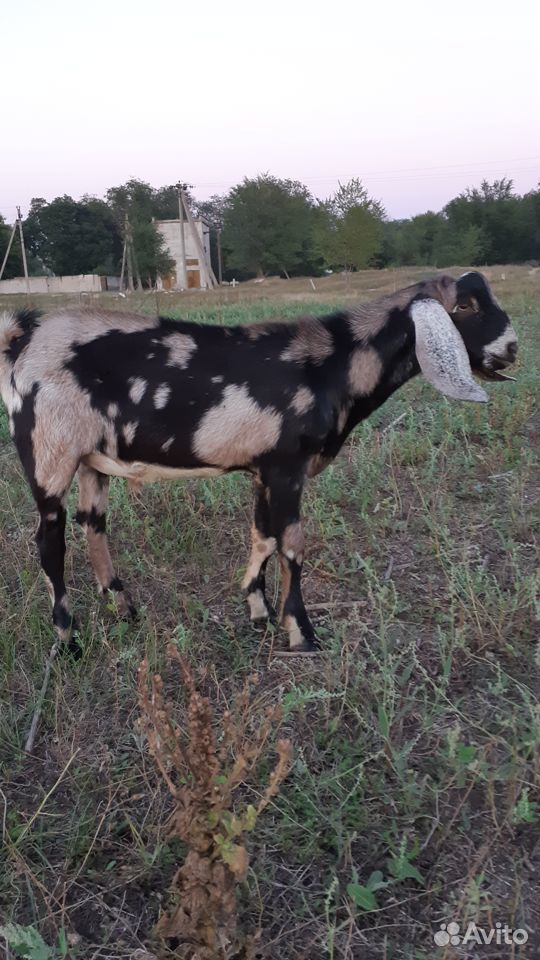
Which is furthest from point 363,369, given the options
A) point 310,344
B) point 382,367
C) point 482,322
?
point 482,322

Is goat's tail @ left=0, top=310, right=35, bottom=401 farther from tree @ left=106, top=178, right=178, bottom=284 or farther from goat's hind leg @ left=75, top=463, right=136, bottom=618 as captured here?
tree @ left=106, top=178, right=178, bottom=284

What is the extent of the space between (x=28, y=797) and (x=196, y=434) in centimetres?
165

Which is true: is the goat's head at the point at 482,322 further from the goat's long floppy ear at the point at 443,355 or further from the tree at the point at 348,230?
the tree at the point at 348,230

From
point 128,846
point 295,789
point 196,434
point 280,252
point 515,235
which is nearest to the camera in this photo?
point 128,846

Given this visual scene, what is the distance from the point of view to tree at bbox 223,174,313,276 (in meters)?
53.9

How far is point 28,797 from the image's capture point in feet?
8.24

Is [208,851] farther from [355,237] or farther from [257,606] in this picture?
[355,237]

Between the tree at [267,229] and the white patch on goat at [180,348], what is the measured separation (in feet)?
171

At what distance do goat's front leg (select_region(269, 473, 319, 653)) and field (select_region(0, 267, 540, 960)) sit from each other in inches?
4.4

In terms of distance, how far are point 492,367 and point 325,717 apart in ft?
6.16

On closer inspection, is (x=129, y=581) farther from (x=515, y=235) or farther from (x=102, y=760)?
(x=515, y=235)

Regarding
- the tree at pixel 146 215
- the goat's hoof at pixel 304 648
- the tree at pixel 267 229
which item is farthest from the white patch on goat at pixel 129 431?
the tree at pixel 267 229

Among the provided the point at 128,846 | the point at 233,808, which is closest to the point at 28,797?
the point at 128,846

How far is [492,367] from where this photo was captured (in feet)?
11.3
